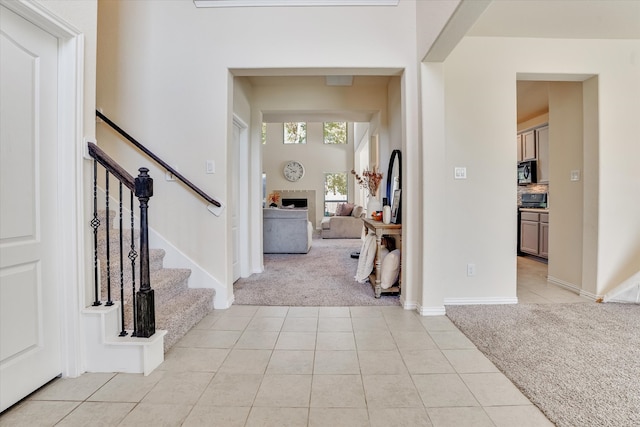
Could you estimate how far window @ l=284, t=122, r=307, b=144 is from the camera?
36.4 ft

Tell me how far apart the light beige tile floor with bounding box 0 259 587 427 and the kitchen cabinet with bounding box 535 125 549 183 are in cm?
405

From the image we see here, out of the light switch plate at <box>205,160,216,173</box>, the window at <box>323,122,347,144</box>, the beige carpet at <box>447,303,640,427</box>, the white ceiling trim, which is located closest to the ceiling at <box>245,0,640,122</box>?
the white ceiling trim

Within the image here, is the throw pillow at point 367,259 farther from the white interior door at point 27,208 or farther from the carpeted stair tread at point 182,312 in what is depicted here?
the white interior door at point 27,208

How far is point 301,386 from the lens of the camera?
1.70 meters

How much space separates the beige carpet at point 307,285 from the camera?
10.3 feet

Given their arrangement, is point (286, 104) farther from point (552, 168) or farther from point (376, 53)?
point (552, 168)

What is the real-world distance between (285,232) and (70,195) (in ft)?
14.2

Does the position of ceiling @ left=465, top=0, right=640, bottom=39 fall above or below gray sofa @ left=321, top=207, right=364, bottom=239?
above

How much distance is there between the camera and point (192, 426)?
1.39 m

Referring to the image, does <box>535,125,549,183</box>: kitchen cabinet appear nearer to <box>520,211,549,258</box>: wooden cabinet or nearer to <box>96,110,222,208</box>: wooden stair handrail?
<box>520,211,549,258</box>: wooden cabinet

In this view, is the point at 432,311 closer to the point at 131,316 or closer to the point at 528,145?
the point at 131,316

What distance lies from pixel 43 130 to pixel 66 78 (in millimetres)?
320

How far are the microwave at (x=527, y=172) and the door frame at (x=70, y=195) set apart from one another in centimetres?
603

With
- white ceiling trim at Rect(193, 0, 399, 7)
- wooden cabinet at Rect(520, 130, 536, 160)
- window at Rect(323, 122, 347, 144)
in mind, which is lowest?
wooden cabinet at Rect(520, 130, 536, 160)
